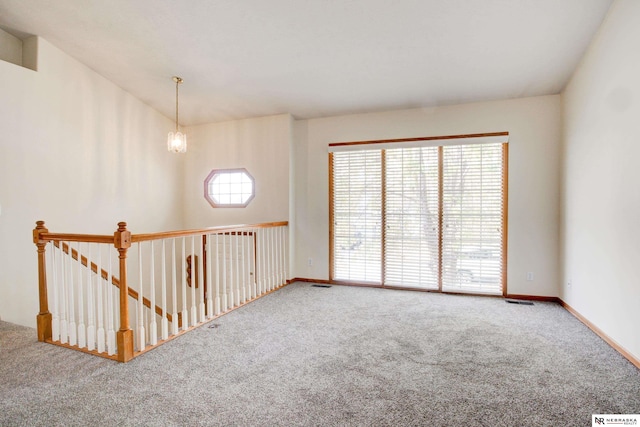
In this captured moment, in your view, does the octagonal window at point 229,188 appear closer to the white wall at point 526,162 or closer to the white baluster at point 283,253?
the white baluster at point 283,253

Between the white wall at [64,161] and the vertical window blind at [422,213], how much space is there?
2.92 meters

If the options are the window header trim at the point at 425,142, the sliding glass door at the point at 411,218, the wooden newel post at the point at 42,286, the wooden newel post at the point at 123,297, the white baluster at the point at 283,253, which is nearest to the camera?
the wooden newel post at the point at 123,297

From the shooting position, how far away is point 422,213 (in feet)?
14.1

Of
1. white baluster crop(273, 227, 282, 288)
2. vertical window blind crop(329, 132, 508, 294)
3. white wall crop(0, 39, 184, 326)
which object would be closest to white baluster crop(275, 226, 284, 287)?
white baluster crop(273, 227, 282, 288)

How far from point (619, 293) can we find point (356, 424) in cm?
245

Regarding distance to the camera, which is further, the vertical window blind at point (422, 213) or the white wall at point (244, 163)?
the white wall at point (244, 163)

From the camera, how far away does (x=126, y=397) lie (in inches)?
74.9

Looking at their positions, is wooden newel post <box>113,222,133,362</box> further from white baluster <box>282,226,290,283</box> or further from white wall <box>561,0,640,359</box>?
white wall <box>561,0,640,359</box>

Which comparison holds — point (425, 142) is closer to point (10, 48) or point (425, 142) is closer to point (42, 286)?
point (42, 286)

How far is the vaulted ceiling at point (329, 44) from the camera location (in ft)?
8.96

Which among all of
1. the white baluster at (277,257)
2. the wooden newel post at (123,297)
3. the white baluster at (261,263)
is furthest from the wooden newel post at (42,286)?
the white baluster at (277,257)

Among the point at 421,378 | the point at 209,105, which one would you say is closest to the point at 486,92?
the point at 421,378

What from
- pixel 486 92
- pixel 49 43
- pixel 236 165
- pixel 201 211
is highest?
pixel 49 43

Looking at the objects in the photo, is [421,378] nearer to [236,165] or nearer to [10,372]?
[10,372]
